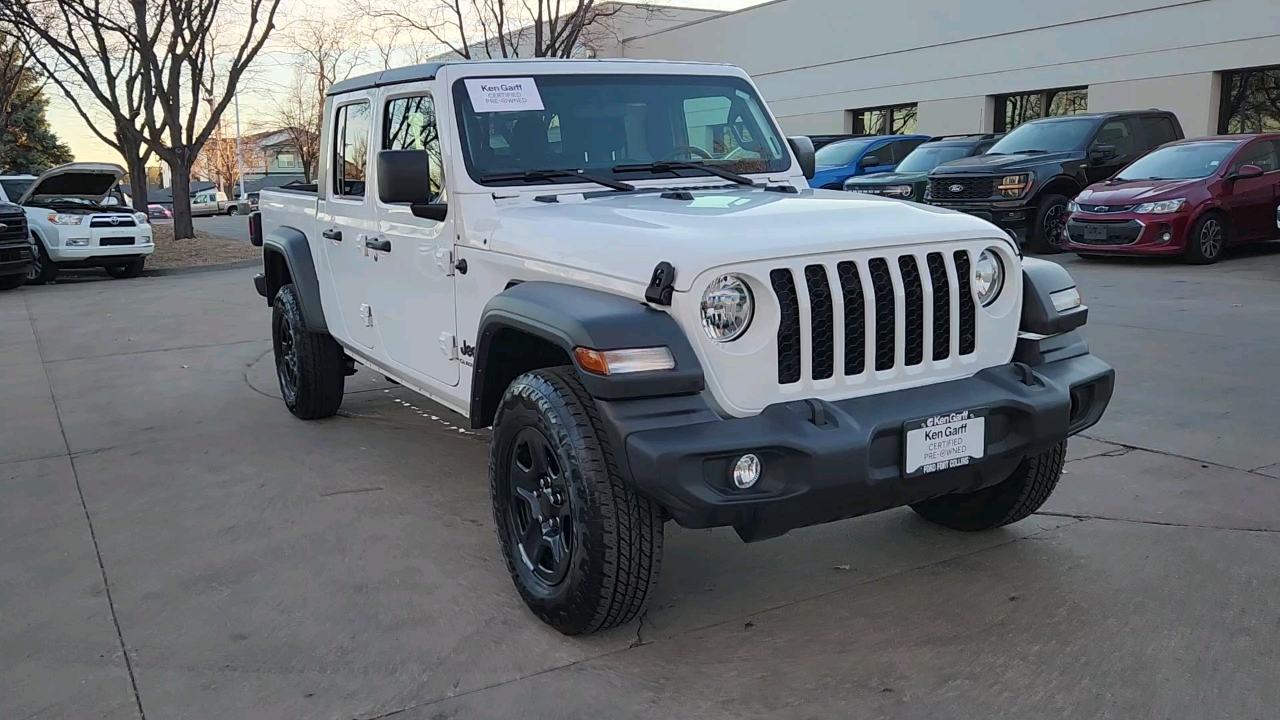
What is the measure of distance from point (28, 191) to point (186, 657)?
14507 millimetres

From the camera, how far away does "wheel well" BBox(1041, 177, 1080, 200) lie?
1391cm

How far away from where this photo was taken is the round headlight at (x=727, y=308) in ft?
10.2

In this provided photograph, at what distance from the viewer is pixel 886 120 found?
29688mm

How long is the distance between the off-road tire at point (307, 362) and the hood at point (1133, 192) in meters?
9.83

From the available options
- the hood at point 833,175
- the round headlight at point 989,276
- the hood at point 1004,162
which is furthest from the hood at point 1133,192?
the round headlight at point 989,276

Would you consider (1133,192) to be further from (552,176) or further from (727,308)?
(727,308)

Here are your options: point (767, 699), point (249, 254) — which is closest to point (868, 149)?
Answer: point (249, 254)

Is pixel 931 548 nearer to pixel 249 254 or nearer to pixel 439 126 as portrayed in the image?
pixel 439 126

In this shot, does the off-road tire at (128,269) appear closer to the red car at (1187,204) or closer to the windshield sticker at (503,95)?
the red car at (1187,204)

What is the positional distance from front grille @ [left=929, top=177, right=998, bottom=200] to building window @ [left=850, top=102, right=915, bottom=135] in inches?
580

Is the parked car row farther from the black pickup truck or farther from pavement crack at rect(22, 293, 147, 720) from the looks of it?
pavement crack at rect(22, 293, 147, 720)

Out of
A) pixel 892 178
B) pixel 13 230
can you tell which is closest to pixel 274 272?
pixel 13 230

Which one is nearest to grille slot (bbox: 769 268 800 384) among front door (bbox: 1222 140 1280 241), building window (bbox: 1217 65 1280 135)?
front door (bbox: 1222 140 1280 241)

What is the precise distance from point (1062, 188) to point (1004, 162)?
33.6 inches
